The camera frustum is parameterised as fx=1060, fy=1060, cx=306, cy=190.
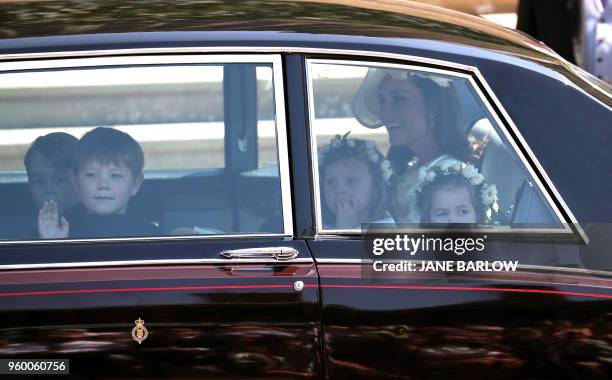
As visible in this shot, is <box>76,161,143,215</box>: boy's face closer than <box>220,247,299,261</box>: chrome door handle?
No

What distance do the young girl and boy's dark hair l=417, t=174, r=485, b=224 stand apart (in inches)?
3.9

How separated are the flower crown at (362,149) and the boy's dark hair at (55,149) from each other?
2.36 ft

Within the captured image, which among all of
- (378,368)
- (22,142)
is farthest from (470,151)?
(22,142)

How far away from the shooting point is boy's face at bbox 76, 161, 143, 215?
117 inches

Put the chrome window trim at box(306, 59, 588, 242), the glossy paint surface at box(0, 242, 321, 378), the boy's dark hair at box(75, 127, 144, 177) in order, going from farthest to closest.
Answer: the boy's dark hair at box(75, 127, 144, 177) < the chrome window trim at box(306, 59, 588, 242) < the glossy paint surface at box(0, 242, 321, 378)

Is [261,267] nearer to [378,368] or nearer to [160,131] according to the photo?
[378,368]

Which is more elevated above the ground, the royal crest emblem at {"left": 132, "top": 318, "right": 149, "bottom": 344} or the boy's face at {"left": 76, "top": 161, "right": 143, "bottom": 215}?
the boy's face at {"left": 76, "top": 161, "right": 143, "bottom": 215}

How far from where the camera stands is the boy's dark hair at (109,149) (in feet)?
9.82

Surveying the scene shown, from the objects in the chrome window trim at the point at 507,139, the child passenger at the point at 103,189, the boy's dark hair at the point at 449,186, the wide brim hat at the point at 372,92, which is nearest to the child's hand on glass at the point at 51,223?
the child passenger at the point at 103,189

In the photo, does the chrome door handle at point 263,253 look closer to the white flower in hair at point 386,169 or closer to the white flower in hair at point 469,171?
the white flower in hair at point 386,169

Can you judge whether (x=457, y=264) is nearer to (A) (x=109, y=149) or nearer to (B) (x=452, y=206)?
(B) (x=452, y=206)

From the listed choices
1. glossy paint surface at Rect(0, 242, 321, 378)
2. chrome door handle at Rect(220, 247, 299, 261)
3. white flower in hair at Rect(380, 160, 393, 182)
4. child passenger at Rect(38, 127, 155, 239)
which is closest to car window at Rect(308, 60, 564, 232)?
white flower in hair at Rect(380, 160, 393, 182)

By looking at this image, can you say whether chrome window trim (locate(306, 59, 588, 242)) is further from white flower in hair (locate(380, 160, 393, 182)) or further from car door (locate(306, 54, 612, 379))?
white flower in hair (locate(380, 160, 393, 182))

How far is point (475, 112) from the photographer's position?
2.93 m
